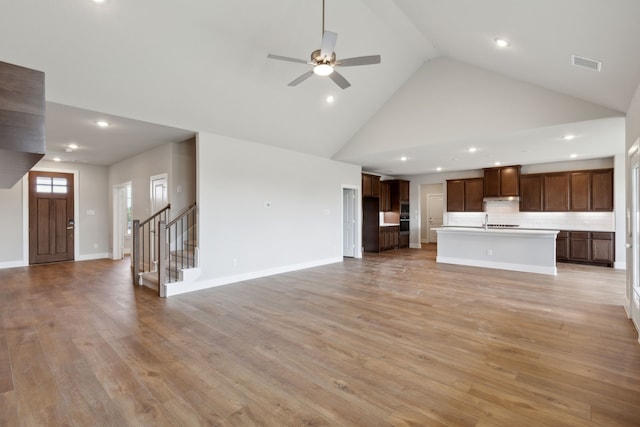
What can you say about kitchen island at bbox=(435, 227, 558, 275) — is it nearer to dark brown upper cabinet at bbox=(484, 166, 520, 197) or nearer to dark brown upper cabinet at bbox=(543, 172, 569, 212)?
dark brown upper cabinet at bbox=(543, 172, 569, 212)

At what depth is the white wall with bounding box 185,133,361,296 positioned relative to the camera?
5.54m

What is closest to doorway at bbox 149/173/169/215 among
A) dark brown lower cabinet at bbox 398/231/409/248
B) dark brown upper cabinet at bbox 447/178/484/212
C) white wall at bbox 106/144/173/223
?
white wall at bbox 106/144/173/223

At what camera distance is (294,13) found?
4027mm

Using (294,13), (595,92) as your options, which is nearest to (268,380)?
(294,13)

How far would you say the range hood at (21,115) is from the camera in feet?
1.59

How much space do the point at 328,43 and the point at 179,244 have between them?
15.9 ft

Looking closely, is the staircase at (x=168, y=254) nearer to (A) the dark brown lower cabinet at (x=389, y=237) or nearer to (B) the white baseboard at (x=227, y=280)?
(B) the white baseboard at (x=227, y=280)

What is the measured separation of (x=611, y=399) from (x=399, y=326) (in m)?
1.81

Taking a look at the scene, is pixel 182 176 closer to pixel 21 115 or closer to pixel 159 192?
pixel 159 192

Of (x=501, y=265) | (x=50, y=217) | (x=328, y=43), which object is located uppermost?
(x=328, y=43)

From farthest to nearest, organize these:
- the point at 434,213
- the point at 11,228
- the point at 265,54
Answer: the point at 434,213 → the point at 11,228 → the point at 265,54

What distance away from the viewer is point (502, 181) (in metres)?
9.02

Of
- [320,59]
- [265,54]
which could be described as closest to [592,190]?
[320,59]

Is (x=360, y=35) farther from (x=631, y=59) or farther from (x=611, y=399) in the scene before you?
(x=611, y=399)
